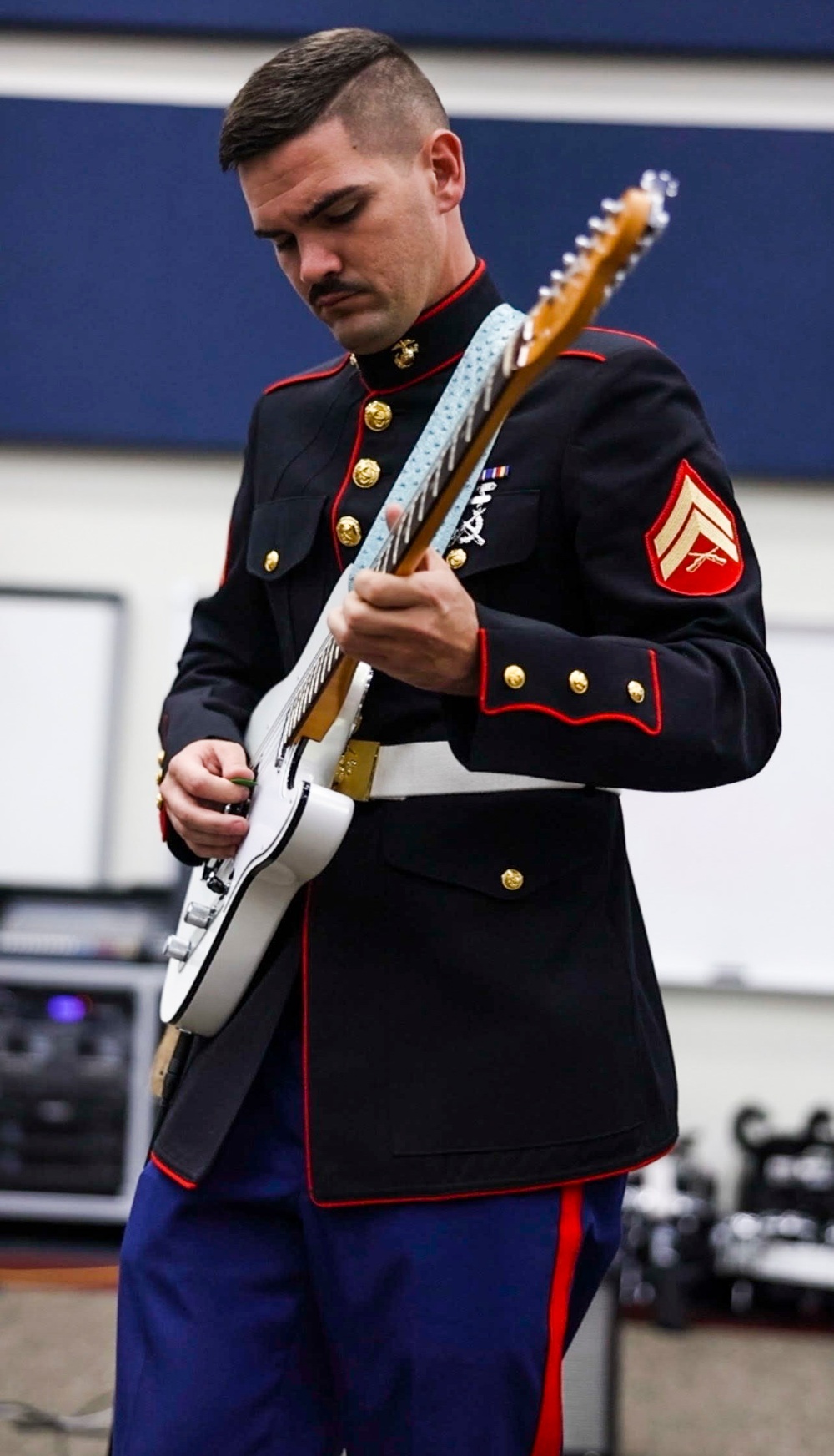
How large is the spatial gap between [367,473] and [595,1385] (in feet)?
5.56

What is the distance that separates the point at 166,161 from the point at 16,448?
732mm

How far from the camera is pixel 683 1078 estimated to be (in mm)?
3855

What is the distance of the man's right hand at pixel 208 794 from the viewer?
1271mm

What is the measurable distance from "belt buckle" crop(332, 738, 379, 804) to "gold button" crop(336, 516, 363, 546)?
155 millimetres

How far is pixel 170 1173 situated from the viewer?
1235 millimetres

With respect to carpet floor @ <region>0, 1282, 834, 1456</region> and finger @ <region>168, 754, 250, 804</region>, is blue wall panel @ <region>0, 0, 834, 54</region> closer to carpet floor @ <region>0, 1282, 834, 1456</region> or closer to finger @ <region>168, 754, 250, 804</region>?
carpet floor @ <region>0, 1282, 834, 1456</region>

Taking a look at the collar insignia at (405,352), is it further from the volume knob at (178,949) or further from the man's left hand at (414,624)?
the volume knob at (178,949)

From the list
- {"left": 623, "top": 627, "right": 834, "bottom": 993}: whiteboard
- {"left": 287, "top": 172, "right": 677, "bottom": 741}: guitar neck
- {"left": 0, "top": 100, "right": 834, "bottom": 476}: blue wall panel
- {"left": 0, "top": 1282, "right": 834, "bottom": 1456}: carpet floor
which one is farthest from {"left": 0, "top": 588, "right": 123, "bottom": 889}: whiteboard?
{"left": 287, "top": 172, "right": 677, "bottom": 741}: guitar neck

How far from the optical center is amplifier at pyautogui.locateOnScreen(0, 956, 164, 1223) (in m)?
3.35

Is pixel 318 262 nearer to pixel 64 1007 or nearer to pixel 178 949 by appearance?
pixel 178 949

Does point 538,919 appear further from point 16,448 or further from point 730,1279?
point 16,448

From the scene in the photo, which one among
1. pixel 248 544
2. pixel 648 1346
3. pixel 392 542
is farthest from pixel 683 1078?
pixel 392 542

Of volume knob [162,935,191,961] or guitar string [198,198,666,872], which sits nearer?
guitar string [198,198,666,872]

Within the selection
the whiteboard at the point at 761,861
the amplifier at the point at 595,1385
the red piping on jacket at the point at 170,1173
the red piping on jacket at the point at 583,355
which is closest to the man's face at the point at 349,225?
the red piping on jacket at the point at 583,355
